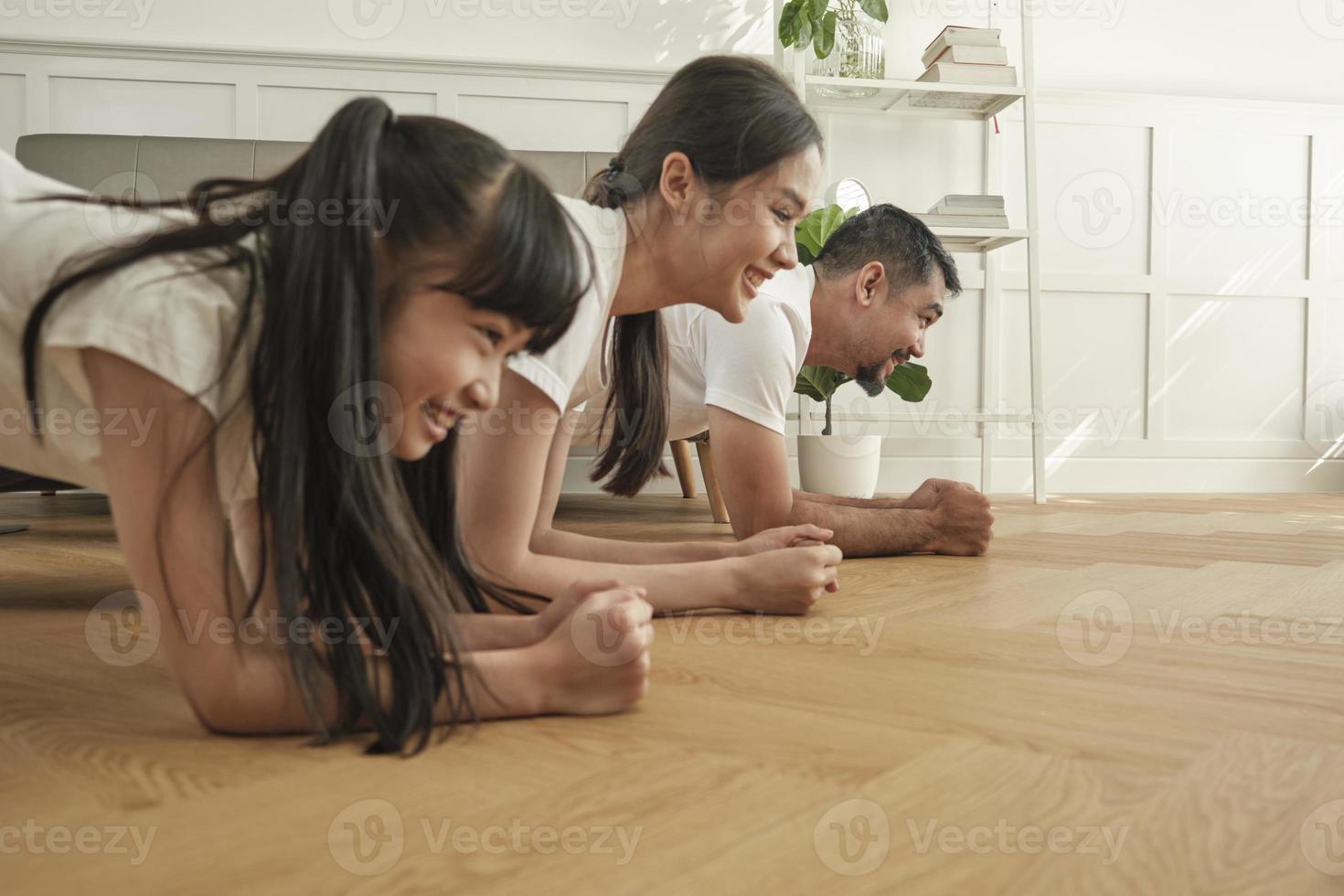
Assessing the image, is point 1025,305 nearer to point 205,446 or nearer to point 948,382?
point 948,382

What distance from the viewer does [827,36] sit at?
299cm

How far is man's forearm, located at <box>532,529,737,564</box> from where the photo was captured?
4.34ft

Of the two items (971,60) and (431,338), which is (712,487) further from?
(431,338)

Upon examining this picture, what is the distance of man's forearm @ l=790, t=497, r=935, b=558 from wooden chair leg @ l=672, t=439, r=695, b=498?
117 centimetres

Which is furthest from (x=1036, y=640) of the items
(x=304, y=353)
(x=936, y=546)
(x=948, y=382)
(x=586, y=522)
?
(x=948, y=382)

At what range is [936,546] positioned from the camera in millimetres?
1759

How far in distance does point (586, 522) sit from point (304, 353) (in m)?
1.74

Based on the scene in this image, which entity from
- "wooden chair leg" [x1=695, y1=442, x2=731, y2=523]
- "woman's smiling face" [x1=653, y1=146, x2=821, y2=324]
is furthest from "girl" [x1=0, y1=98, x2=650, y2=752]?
"wooden chair leg" [x1=695, y1=442, x2=731, y2=523]

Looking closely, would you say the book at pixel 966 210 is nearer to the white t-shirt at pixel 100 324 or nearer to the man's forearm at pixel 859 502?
the man's forearm at pixel 859 502

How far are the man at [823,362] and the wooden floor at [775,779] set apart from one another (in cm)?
37

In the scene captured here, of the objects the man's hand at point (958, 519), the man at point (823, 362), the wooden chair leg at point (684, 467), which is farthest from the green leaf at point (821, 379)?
the man's hand at point (958, 519)

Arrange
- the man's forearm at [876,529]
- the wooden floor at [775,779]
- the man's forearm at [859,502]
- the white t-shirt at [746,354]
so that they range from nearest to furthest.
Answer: the wooden floor at [775,779] < the white t-shirt at [746,354] < the man's forearm at [876,529] < the man's forearm at [859,502]

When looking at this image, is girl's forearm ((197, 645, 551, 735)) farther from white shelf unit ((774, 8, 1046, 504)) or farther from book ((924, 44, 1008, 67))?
book ((924, 44, 1008, 67))

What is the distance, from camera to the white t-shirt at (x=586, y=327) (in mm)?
965
